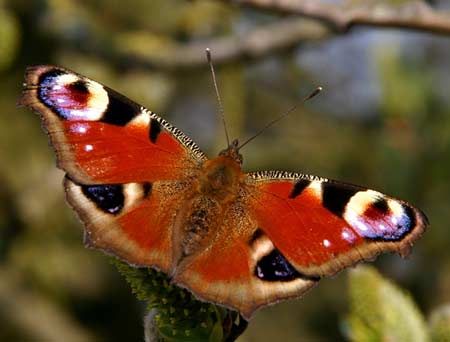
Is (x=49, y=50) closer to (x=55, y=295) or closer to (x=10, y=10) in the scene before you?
(x=10, y=10)

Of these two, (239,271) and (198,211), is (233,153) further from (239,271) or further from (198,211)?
(239,271)

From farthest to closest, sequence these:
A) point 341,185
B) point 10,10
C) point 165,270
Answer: point 10,10, point 341,185, point 165,270

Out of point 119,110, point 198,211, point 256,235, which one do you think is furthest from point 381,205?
point 119,110

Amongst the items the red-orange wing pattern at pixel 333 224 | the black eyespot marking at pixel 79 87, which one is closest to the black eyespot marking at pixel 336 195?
the red-orange wing pattern at pixel 333 224

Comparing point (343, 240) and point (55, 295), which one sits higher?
point (343, 240)

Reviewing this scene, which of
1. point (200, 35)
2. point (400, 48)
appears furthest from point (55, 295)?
point (400, 48)

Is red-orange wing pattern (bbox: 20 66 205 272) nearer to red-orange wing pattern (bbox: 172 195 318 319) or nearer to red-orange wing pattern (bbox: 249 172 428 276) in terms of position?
red-orange wing pattern (bbox: 172 195 318 319)

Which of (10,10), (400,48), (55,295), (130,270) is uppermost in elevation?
(130,270)

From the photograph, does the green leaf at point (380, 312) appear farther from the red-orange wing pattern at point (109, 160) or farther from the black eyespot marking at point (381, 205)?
the red-orange wing pattern at point (109, 160)
